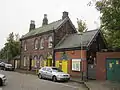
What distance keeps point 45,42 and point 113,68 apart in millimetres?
16204

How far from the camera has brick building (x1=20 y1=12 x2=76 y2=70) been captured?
→ 35.0 m

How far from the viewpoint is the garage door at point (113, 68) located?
22.5m

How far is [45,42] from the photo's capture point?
36594 millimetres

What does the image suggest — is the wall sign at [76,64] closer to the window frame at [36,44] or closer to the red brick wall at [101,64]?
the red brick wall at [101,64]

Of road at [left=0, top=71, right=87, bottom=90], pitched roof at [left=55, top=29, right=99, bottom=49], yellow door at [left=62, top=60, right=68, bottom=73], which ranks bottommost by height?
road at [left=0, top=71, right=87, bottom=90]

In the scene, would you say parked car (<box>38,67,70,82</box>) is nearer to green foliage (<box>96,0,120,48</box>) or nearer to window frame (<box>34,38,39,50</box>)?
green foliage (<box>96,0,120,48</box>)

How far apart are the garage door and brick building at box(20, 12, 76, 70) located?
1231cm

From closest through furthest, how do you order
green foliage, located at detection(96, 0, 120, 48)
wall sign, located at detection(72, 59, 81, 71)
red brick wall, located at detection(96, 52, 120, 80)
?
green foliage, located at detection(96, 0, 120, 48), red brick wall, located at detection(96, 52, 120, 80), wall sign, located at detection(72, 59, 81, 71)

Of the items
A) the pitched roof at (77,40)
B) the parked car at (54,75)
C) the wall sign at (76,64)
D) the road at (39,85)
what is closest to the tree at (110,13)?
the road at (39,85)

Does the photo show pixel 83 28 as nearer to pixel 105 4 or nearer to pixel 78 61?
pixel 78 61

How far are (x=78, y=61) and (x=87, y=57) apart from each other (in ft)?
4.62

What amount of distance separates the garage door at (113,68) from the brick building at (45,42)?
485 inches

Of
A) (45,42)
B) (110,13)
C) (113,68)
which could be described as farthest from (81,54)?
(110,13)

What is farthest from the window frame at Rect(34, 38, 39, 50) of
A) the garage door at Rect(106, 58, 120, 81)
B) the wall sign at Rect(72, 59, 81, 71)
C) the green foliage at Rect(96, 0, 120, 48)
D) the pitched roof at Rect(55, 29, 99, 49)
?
the green foliage at Rect(96, 0, 120, 48)
